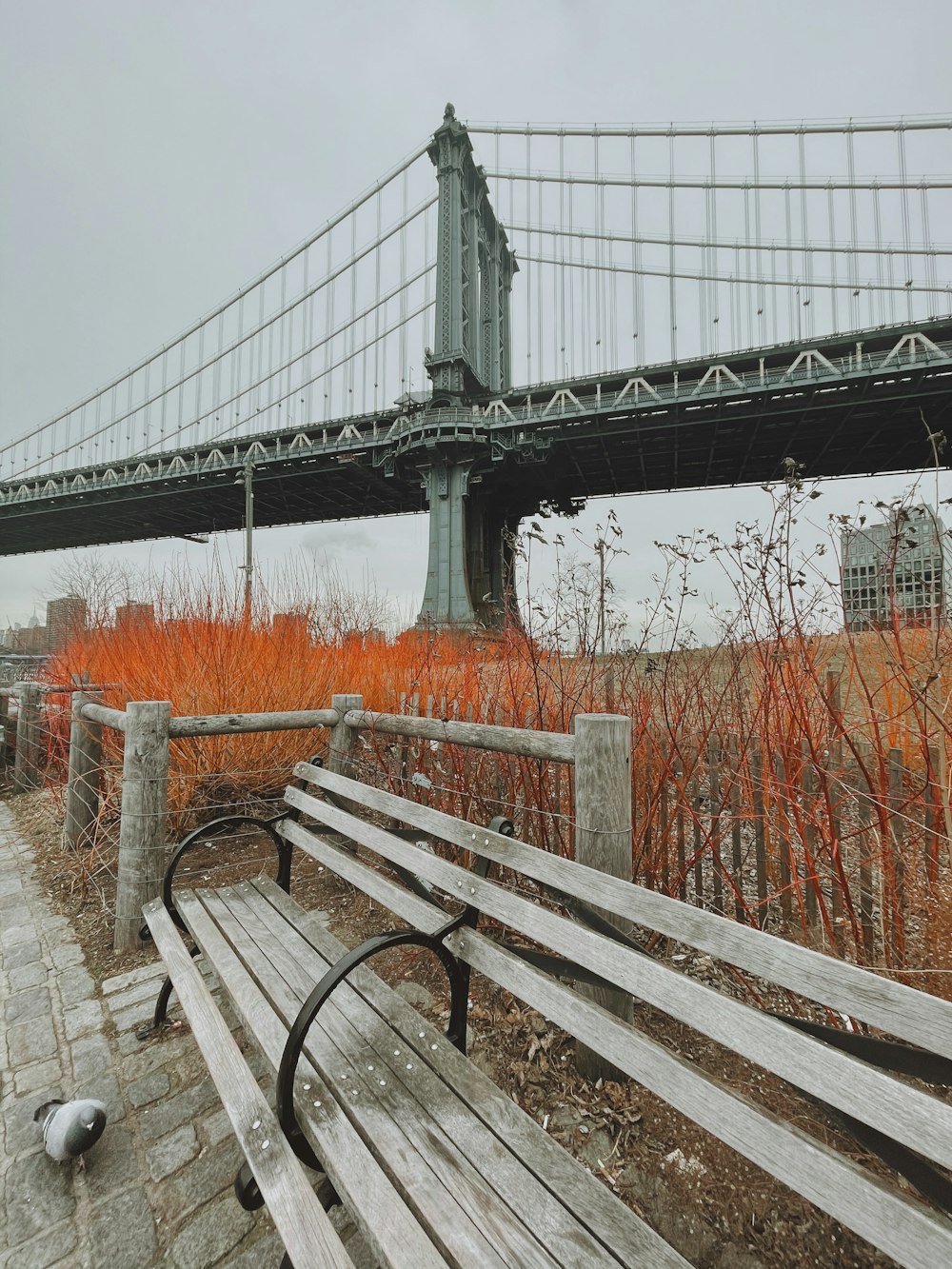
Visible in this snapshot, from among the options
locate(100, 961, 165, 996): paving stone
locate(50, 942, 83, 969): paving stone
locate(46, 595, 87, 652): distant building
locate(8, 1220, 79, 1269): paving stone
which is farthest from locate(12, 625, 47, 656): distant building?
locate(8, 1220, 79, 1269): paving stone

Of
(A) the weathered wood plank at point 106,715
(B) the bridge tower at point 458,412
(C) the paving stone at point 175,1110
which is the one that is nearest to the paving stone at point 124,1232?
(C) the paving stone at point 175,1110

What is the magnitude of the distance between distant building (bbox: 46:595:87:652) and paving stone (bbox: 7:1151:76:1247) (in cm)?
539

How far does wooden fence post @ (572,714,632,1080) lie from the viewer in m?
1.50

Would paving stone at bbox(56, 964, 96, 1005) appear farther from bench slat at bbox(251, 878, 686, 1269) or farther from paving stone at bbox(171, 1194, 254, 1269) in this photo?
bench slat at bbox(251, 878, 686, 1269)

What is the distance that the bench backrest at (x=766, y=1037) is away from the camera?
0.65 meters

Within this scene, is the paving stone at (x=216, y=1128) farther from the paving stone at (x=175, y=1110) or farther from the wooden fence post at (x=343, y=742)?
the wooden fence post at (x=343, y=742)

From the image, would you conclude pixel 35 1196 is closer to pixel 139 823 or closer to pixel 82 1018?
pixel 82 1018

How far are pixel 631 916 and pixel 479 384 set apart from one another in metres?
21.6

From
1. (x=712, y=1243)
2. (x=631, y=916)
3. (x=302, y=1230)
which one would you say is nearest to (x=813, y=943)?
(x=712, y=1243)

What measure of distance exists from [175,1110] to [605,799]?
148cm

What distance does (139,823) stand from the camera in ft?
7.68

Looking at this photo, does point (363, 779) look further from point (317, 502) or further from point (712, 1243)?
point (317, 502)

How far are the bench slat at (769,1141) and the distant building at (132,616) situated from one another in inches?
187

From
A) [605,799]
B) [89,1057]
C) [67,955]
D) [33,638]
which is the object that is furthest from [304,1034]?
[33,638]
